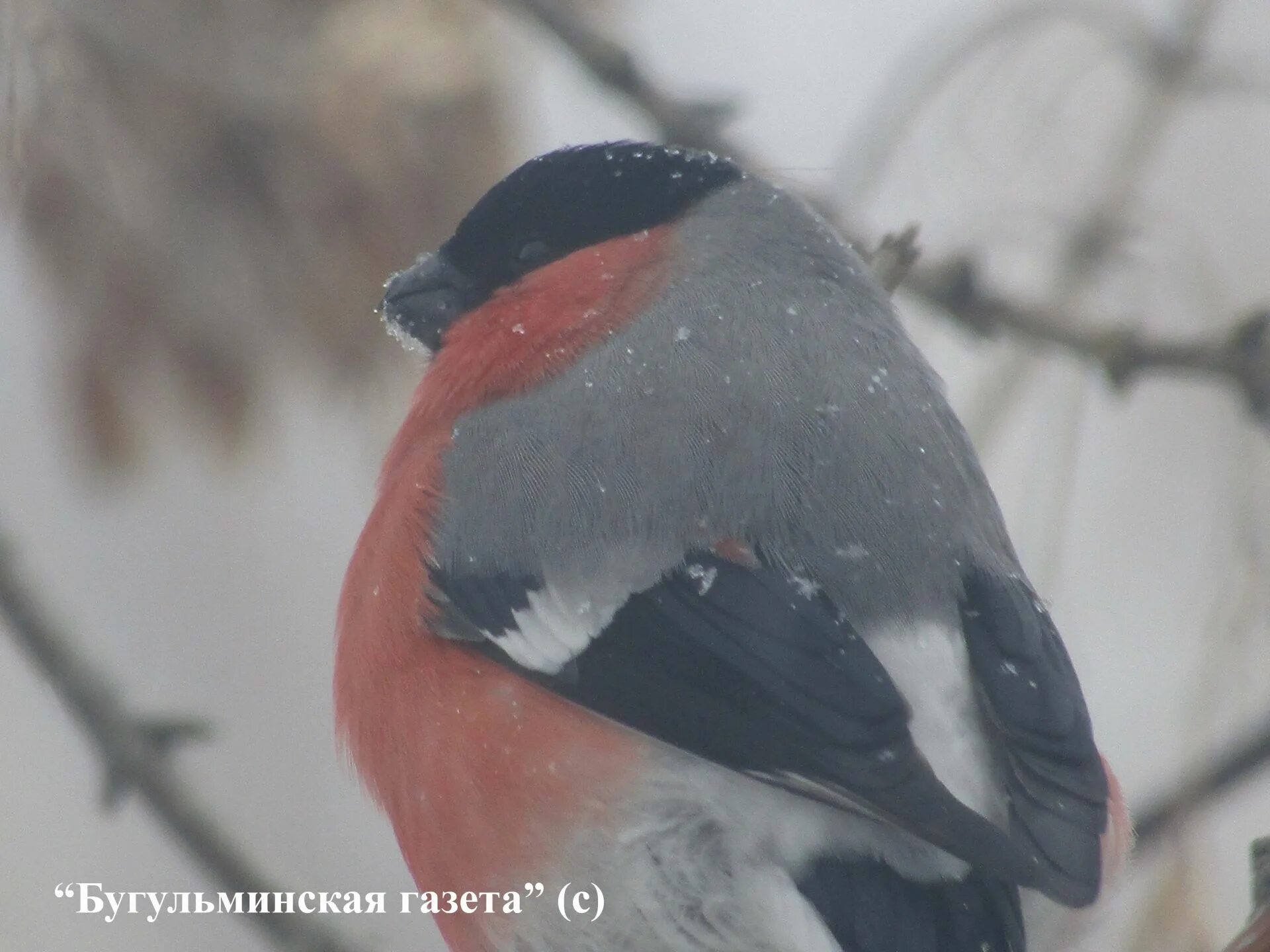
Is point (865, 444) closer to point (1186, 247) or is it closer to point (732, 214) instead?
point (732, 214)

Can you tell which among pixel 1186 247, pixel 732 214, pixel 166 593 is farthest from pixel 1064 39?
pixel 166 593

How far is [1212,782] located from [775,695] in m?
0.49

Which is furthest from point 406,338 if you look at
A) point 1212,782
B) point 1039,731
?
point 1212,782

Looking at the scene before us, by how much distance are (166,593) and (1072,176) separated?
84.8 inches

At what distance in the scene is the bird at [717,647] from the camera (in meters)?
1.52

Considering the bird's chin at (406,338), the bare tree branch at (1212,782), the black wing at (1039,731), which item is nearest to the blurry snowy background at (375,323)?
the bare tree branch at (1212,782)

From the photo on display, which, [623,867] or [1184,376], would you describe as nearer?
[623,867]

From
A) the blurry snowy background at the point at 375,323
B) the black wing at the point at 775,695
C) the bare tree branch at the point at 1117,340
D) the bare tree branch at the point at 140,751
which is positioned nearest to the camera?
the black wing at the point at 775,695

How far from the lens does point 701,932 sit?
5.18ft

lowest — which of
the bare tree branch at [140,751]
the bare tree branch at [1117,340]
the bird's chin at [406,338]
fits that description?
the bare tree branch at [140,751]

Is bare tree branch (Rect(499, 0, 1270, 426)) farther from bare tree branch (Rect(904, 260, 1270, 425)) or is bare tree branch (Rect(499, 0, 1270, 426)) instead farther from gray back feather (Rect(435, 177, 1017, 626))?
gray back feather (Rect(435, 177, 1017, 626))

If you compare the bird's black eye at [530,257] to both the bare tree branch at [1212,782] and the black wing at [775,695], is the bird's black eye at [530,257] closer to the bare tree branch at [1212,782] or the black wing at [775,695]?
the black wing at [775,695]

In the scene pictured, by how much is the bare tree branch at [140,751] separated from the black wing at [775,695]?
37 centimetres

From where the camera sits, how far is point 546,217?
217 centimetres
